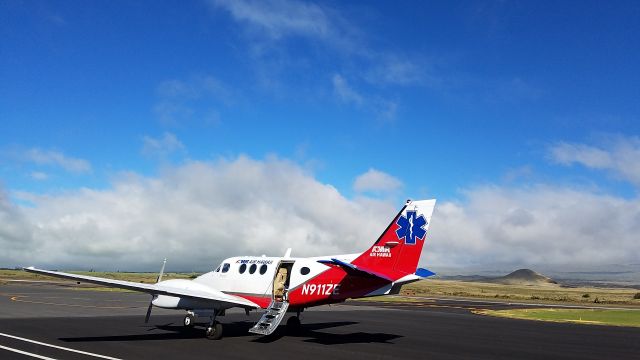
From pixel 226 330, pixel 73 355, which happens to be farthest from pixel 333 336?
pixel 73 355

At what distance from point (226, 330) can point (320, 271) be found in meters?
6.91

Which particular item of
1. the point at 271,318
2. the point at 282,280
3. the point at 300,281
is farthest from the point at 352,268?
the point at 282,280

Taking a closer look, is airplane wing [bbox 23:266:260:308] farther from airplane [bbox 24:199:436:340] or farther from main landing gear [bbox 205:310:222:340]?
main landing gear [bbox 205:310:222:340]

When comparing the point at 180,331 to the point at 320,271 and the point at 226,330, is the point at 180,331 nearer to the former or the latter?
the point at 226,330

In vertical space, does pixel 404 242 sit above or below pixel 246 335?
above

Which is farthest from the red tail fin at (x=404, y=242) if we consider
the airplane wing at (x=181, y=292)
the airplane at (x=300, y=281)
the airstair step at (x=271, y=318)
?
the airplane wing at (x=181, y=292)

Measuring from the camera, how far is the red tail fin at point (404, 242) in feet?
68.5

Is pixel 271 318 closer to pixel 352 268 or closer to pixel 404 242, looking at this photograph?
pixel 352 268

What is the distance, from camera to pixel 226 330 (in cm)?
2544

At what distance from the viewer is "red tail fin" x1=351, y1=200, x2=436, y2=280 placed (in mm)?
20891

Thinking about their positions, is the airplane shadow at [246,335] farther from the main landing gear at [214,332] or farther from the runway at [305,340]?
the main landing gear at [214,332]

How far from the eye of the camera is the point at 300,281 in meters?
22.2

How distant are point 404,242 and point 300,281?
4906mm

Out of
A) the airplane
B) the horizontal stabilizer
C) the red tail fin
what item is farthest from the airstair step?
the red tail fin
